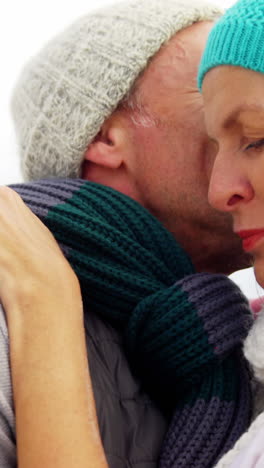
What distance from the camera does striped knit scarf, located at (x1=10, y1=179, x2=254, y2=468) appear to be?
0.96 meters

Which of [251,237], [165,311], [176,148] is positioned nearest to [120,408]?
[165,311]

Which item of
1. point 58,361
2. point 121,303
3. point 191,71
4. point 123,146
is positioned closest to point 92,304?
point 121,303

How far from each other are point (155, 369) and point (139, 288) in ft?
0.44

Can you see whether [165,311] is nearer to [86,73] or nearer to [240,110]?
[240,110]

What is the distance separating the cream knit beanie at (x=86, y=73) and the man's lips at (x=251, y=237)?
448 millimetres

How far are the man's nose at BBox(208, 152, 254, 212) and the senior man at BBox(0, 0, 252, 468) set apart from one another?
1.00ft

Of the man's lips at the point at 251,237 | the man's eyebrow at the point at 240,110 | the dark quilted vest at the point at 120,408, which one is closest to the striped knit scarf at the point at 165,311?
the dark quilted vest at the point at 120,408

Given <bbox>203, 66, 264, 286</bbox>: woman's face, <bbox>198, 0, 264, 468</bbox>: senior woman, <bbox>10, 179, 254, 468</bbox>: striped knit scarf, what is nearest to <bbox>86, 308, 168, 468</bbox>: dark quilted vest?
<bbox>10, 179, 254, 468</bbox>: striped knit scarf

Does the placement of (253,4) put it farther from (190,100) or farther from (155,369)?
(155,369)

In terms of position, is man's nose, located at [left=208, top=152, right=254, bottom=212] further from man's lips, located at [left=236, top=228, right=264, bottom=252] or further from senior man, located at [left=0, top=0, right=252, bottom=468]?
senior man, located at [left=0, top=0, right=252, bottom=468]

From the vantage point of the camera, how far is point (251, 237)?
3.03 ft

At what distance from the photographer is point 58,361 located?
0.85 metres

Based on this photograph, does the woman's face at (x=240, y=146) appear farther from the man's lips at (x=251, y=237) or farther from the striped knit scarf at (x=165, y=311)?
the striped knit scarf at (x=165, y=311)

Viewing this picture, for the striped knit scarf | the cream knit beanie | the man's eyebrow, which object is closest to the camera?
the man's eyebrow
